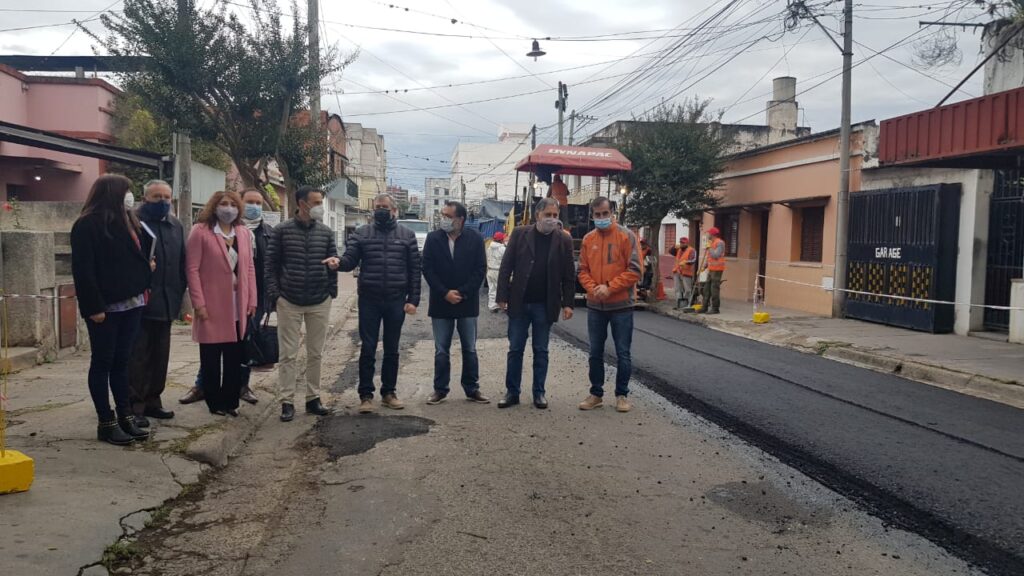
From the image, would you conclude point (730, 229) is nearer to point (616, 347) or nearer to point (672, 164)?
point (672, 164)

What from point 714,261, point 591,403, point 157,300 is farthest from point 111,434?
point 714,261

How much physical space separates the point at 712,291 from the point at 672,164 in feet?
13.4

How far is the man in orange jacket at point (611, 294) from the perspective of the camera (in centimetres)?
730

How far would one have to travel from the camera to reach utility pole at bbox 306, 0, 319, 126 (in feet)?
46.5

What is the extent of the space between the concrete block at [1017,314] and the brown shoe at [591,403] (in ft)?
28.1

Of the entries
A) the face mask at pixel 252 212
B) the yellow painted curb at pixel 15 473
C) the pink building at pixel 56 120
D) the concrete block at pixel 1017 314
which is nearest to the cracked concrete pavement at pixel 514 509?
the yellow painted curb at pixel 15 473

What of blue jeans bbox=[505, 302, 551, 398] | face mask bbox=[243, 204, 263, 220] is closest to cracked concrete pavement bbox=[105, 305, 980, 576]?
blue jeans bbox=[505, 302, 551, 398]

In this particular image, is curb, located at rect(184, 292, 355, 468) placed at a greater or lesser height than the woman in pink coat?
lesser

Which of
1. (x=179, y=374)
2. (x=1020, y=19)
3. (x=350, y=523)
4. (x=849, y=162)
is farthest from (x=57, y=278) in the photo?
(x=849, y=162)

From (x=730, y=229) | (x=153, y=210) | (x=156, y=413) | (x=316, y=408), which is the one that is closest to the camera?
(x=153, y=210)

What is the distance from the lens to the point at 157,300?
19.9ft

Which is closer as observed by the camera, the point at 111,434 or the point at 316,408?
Result: the point at 111,434

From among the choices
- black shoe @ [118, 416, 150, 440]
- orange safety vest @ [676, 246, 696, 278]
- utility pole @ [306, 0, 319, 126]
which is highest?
utility pole @ [306, 0, 319, 126]

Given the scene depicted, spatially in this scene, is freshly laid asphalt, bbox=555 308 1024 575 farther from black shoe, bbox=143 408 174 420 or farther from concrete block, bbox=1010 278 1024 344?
black shoe, bbox=143 408 174 420
